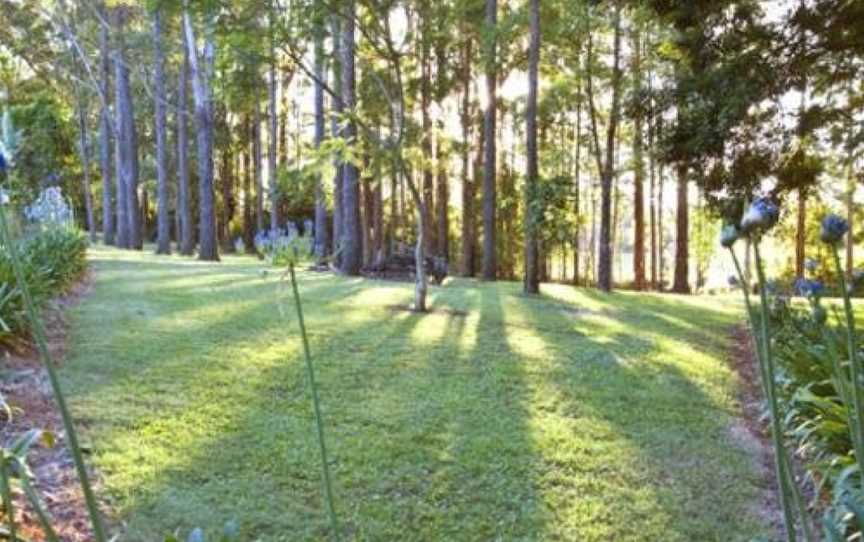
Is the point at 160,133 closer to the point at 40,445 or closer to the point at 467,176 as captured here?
the point at 467,176

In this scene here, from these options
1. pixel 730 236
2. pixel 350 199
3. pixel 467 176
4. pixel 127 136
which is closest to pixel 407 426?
pixel 730 236

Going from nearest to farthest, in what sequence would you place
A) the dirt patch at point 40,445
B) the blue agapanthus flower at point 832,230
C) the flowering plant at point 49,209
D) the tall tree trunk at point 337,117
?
the blue agapanthus flower at point 832,230, the dirt patch at point 40,445, the tall tree trunk at point 337,117, the flowering plant at point 49,209

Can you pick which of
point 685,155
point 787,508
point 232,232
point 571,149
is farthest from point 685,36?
point 232,232

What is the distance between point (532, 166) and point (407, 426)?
7.08 metres

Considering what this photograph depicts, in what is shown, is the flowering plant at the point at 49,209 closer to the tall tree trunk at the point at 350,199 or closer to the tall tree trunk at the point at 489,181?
the tall tree trunk at the point at 350,199

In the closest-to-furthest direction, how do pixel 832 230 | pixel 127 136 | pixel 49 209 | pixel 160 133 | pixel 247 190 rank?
pixel 832 230
pixel 49 209
pixel 160 133
pixel 127 136
pixel 247 190

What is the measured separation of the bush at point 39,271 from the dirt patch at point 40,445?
19 cm

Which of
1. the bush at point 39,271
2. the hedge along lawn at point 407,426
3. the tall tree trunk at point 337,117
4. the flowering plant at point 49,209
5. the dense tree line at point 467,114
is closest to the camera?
the hedge along lawn at point 407,426

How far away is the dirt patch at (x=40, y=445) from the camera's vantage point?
2.98 metres

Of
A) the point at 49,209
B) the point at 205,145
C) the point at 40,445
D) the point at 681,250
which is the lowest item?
the point at 40,445

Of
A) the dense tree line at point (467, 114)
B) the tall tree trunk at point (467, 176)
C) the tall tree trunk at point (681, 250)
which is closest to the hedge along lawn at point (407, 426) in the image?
the dense tree line at point (467, 114)

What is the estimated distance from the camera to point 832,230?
46.3 inches

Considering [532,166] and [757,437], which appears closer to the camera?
[757,437]

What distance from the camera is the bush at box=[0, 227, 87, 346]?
482cm
